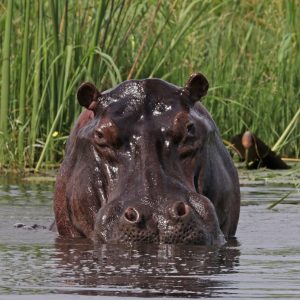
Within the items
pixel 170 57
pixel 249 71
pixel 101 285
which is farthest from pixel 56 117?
pixel 101 285

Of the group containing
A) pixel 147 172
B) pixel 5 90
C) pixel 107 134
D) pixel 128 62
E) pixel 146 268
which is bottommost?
pixel 146 268

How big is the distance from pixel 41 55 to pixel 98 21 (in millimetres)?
724

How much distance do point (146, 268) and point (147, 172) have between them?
2.69 feet

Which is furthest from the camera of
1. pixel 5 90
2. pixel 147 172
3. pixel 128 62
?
pixel 128 62

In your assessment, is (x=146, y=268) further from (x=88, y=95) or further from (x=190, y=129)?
(x=88, y=95)

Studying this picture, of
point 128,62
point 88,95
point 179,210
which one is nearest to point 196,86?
point 88,95

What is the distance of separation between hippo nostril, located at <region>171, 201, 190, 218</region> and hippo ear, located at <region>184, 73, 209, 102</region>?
927 millimetres

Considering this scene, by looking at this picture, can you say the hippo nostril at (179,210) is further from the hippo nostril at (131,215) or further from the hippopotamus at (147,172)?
→ the hippo nostril at (131,215)

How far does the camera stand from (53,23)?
9.44m

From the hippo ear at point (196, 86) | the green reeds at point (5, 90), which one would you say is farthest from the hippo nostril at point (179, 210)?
the green reeds at point (5, 90)

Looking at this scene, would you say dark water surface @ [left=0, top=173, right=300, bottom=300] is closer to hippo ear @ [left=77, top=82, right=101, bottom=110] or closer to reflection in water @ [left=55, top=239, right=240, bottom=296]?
reflection in water @ [left=55, top=239, right=240, bottom=296]

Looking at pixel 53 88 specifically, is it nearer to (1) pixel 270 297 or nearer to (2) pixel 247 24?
(2) pixel 247 24

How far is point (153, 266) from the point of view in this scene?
16.6ft

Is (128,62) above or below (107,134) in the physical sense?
above
